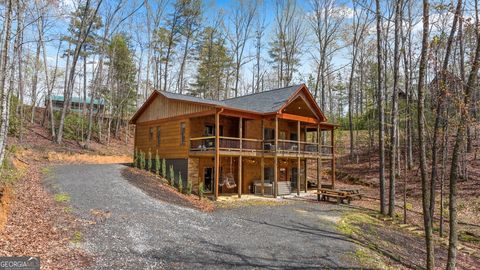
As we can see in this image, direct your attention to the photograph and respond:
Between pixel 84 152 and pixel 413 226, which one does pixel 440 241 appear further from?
pixel 84 152

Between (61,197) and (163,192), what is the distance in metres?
4.39

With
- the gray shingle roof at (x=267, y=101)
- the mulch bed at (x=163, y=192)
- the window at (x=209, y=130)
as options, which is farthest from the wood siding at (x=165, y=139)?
the gray shingle roof at (x=267, y=101)

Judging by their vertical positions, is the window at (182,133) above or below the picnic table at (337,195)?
above

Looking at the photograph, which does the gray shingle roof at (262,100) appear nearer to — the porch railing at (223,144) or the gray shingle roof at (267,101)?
the gray shingle roof at (267,101)

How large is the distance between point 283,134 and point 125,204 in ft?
45.6

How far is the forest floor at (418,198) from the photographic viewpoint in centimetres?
1222

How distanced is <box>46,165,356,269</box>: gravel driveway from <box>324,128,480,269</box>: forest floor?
3.81 meters

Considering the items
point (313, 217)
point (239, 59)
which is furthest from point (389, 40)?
point (239, 59)

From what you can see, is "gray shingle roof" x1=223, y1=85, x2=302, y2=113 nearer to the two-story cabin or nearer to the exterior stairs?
the two-story cabin

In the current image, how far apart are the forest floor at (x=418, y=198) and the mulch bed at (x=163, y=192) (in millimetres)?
8085

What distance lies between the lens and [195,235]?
29.7 ft

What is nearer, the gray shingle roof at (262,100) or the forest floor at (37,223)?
the forest floor at (37,223)

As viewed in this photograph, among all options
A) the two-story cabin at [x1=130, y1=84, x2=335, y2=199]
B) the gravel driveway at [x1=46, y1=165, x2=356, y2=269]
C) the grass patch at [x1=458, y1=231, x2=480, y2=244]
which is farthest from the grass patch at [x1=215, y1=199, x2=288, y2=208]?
the grass patch at [x1=458, y1=231, x2=480, y2=244]

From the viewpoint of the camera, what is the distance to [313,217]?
42.7 feet
